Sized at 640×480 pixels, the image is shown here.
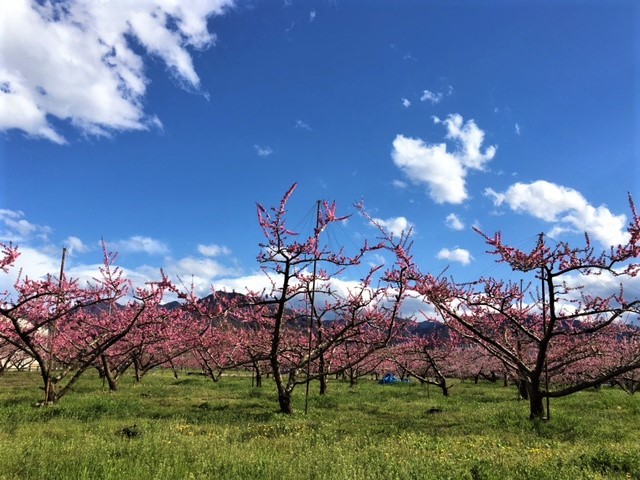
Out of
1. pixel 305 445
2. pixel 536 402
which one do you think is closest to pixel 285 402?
pixel 305 445

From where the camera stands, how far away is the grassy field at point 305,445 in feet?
25.0

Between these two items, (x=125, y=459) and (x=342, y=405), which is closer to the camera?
(x=125, y=459)

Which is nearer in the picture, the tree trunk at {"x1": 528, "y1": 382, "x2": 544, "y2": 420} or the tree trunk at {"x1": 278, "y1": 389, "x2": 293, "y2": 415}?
the tree trunk at {"x1": 528, "y1": 382, "x2": 544, "y2": 420}

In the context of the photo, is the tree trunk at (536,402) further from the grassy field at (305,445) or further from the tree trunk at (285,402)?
the tree trunk at (285,402)

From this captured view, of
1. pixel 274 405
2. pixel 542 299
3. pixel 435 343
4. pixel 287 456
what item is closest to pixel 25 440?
pixel 287 456

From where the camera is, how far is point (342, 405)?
20.6 meters

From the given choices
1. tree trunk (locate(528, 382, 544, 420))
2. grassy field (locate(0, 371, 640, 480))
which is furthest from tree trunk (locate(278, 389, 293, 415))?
tree trunk (locate(528, 382, 544, 420))

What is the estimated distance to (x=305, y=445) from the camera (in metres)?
10.4

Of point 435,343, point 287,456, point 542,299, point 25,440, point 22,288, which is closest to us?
point 287,456

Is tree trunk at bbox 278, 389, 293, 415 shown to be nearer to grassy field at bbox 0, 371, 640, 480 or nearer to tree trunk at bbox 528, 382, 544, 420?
grassy field at bbox 0, 371, 640, 480

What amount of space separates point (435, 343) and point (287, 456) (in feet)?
84.2

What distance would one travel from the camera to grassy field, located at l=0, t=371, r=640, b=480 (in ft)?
25.0

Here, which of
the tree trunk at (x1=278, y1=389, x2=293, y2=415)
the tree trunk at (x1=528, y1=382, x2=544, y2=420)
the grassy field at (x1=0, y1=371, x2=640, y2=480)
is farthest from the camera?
the tree trunk at (x1=278, y1=389, x2=293, y2=415)

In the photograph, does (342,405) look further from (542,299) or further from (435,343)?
(435,343)
